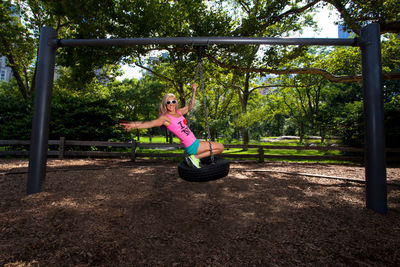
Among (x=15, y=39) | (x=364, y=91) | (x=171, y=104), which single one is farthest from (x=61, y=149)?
(x=364, y=91)

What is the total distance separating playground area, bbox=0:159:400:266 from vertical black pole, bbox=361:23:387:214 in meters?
0.36

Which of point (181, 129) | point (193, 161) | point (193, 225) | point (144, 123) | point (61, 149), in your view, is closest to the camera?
point (193, 225)

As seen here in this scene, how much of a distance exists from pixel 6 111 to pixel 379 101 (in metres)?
14.1

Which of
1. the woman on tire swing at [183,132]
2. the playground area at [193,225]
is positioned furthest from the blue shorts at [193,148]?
the playground area at [193,225]

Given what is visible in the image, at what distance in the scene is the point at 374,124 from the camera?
324 cm

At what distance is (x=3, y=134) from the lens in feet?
30.3

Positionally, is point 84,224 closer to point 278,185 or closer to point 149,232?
point 149,232

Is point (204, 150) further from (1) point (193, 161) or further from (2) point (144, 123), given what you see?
(2) point (144, 123)

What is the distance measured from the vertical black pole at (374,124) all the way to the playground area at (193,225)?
36 centimetres

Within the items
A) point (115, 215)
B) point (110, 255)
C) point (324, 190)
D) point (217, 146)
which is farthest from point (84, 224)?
point (324, 190)

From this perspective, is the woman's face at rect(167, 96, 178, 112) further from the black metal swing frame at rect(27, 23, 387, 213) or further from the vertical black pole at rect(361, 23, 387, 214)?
the vertical black pole at rect(361, 23, 387, 214)

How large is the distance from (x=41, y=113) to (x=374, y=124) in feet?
19.8

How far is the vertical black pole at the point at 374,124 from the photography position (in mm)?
3225

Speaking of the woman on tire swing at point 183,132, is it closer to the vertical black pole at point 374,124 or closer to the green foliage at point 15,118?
the vertical black pole at point 374,124
